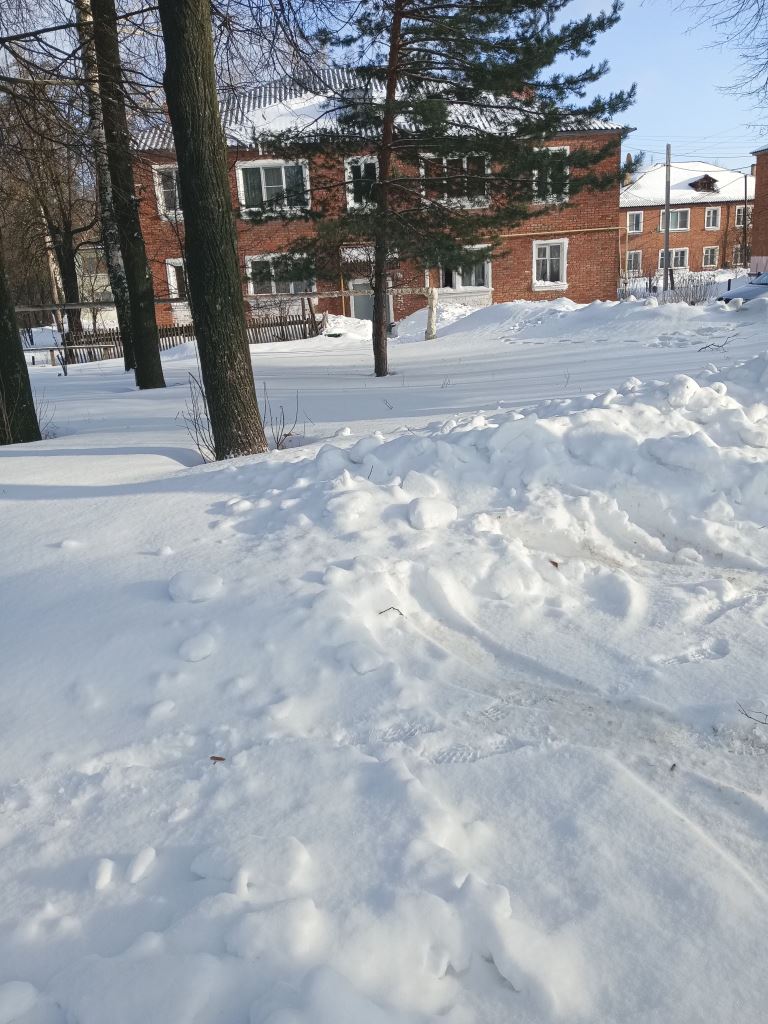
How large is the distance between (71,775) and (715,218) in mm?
56185

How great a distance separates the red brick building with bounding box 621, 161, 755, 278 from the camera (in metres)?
47.9

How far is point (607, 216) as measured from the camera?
2683 centimetres

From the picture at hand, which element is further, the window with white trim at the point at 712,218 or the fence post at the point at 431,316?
the window with white trim at the point at 712,218

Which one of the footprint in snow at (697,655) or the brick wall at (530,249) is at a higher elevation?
the brick wall at (530,249)

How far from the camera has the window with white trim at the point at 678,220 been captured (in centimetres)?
4822

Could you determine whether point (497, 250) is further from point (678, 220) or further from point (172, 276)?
point (678, 220)

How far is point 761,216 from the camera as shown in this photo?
114 ft

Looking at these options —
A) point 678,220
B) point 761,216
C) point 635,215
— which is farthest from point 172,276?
point 678,220

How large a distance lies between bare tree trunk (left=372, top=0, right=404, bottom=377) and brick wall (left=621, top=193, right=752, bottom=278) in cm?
4161

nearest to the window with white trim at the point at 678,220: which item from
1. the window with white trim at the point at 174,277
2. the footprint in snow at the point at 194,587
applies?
the window with white trim at the point at 174,277

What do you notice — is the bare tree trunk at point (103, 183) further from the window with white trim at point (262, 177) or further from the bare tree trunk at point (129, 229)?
the window with white trim at point (262, 177)

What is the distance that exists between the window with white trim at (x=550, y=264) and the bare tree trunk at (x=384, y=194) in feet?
56.8

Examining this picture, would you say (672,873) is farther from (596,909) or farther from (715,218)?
(715,218)

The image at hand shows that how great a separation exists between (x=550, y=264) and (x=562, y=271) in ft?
2.03
